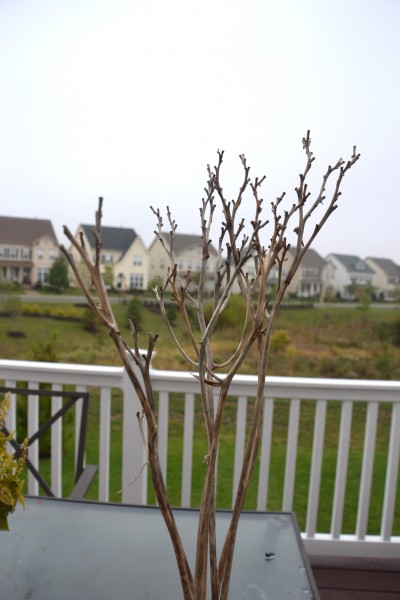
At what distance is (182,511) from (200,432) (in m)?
3.42

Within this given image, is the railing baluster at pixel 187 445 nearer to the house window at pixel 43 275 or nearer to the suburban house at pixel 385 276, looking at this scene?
the house window at pixel 43 275

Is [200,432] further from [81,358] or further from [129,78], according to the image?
[129,78]

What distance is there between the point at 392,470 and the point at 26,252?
263cm

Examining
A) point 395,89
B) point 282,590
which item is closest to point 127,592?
point 282,590

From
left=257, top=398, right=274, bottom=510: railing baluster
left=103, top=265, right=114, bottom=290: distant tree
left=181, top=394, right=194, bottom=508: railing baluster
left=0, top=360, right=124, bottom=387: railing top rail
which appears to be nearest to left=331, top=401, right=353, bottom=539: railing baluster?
left=257, top=398, right=274, bottom=510: railing baluster

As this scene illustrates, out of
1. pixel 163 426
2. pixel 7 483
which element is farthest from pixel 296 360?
pixel 7 483

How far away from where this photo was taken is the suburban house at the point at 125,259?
3090mm

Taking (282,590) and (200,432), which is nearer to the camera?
(282,590)

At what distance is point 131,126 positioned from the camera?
3.69 meters

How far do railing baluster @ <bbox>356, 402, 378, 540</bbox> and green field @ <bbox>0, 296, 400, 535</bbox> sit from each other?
183 centimetres

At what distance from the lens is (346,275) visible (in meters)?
3.83

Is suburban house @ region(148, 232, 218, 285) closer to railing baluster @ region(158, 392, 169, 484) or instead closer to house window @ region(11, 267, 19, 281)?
railing baluster @ region(158, 392, 169, 484)

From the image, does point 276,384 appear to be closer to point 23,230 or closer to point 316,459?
point 316,459

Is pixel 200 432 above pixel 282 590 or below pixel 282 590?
below
